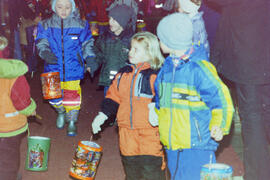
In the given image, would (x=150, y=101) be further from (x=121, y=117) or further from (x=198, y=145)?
(x=198, y=145)

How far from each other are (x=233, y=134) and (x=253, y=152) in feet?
6.30

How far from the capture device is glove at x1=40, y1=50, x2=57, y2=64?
220 inches

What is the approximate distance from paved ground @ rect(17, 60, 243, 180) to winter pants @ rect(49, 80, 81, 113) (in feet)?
1.52

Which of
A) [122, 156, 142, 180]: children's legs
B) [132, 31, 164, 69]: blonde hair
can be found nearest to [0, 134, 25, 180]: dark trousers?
[122, 156, 142, 180]: children's legs

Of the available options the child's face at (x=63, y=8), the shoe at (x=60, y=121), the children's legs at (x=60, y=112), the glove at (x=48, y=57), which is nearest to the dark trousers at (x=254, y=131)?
the glove at (x=48, y=57)

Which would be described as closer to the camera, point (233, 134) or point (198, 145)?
point (198, 145)

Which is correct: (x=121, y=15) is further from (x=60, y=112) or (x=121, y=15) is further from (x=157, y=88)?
(x=157, y=88)

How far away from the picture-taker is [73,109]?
20.1 ft

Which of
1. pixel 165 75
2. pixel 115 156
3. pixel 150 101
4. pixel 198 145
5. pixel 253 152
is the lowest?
pixel 115 156

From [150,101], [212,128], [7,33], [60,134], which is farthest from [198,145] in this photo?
[7,33]

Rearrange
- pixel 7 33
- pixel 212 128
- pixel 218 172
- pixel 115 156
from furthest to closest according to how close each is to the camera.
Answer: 1. pixel 7 33
2. pixel 115 156
3. pixel 212 128
4. pixel 218 172

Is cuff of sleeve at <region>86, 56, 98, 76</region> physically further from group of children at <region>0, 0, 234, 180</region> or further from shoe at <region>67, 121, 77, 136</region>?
shoe at <region>67, 121, 77, 136</region>

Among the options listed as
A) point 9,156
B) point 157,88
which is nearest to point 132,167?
point 157,88

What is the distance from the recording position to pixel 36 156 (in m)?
4.25
